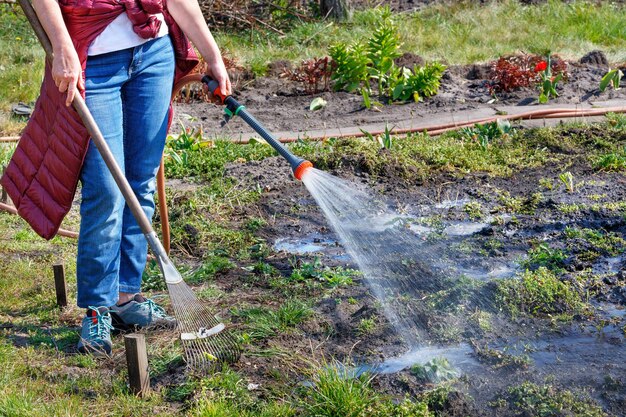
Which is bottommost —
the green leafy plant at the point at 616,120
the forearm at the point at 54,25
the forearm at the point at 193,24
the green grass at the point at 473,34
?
the green grass at the point at 473,34

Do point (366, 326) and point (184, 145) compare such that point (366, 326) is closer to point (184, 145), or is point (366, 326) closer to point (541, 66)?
point (184, 145)

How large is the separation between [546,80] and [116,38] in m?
4.76

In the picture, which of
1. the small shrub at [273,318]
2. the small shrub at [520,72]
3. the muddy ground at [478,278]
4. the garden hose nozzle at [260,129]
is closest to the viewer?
the muddy ground at [478,278]

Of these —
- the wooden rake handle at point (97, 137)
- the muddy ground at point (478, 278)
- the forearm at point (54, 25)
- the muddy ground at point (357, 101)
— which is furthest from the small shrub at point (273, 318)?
the muddy ground at point (357, 101)

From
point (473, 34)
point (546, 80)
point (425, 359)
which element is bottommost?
point (473, 34)

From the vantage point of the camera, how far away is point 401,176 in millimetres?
5527

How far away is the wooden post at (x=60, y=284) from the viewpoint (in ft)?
12.7

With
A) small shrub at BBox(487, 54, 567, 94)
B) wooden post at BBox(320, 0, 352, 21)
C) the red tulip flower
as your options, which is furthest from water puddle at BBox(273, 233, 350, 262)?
wooden post at BBox(320, 0, 352, 21)

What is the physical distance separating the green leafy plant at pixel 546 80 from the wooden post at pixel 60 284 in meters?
4.60

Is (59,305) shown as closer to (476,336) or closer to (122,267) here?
(122,267)

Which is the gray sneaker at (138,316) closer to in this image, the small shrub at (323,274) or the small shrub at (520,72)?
the small shrub at (323,274)

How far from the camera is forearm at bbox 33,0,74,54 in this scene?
3.04 metres

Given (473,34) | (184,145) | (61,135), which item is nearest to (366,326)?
(61,135)

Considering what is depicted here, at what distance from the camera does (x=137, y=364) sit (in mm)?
3045
